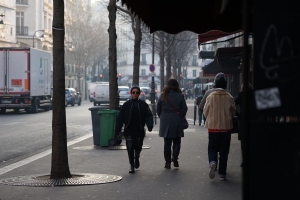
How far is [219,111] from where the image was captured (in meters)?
11.0

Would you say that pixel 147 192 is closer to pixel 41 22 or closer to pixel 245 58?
pixel 245 58

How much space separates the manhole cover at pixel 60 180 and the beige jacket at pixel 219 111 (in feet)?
5.49

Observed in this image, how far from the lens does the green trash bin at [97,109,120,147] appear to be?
1714cm

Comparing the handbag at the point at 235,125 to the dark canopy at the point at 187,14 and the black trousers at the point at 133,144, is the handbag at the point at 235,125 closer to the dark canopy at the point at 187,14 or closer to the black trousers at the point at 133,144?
the dark canopy at the point at 187,14

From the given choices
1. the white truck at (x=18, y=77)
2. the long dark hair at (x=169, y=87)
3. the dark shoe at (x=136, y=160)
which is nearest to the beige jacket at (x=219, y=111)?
the long dark hair at (x=169, y=87)

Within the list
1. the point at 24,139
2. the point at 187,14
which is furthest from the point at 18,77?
the point at 187,14

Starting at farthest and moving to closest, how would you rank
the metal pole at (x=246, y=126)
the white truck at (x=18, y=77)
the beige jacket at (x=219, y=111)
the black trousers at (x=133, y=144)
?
the white truck at (x=18, y=77)
the black trousers at (x=133, y=144)
the beige jacket at (x=219, y=111)
the metal pole at (x=246, y=126)

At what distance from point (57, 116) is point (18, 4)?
66.6m

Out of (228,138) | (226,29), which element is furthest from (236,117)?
(226,29)

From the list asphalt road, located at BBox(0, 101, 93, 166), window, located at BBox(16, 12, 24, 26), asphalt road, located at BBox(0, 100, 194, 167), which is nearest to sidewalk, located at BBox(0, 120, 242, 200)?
asphalt road, located at BBox(0, 100, 194, 167)

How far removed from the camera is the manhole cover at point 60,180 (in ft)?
34.0

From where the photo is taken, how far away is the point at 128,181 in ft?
35.3

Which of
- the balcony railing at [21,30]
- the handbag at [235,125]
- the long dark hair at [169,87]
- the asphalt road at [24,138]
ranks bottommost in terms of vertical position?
the asphalt road at [24,138]

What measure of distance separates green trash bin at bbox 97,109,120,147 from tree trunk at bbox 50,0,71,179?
6.22 meters
